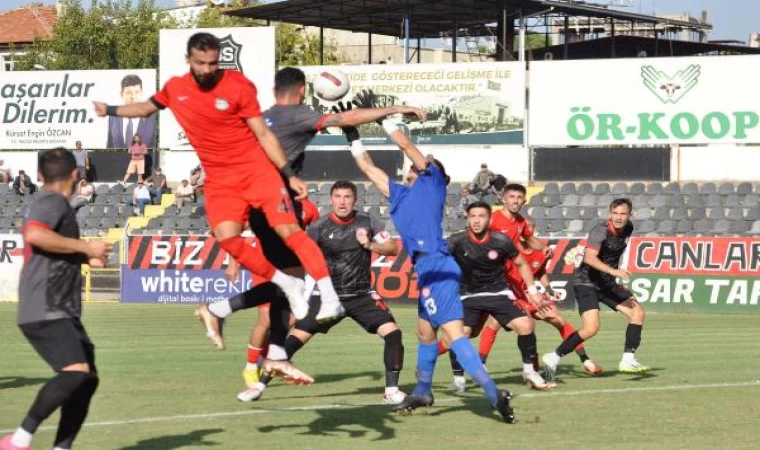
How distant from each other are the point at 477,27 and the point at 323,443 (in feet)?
135

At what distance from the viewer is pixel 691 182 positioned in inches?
1581

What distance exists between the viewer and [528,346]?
48.1ft

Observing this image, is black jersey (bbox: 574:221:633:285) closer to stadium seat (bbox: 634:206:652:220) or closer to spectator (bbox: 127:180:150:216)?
stadium seat (bbox: 634:206:652:220)

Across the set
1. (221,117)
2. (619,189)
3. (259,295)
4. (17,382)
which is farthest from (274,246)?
(619,189)

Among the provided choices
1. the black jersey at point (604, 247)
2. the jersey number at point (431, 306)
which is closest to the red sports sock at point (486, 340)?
the black jersey at point (604, 247)

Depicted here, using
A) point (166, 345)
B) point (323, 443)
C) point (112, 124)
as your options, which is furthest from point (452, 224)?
point (323, 443)

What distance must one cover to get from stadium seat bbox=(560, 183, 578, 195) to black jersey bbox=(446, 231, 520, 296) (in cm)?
2529

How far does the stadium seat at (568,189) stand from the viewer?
3947cm

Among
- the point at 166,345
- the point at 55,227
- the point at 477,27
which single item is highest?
the point at 477,27

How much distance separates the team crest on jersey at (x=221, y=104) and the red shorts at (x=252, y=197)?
565 mm

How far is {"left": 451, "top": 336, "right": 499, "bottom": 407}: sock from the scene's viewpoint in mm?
11664

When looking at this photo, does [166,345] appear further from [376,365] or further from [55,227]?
Answer: [55,227]

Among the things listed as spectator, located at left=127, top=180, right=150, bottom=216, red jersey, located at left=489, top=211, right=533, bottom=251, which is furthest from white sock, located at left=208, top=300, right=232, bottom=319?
spectator, located at left=127, top=180, right=150, bottom=216

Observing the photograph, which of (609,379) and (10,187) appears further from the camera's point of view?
(10,187)
